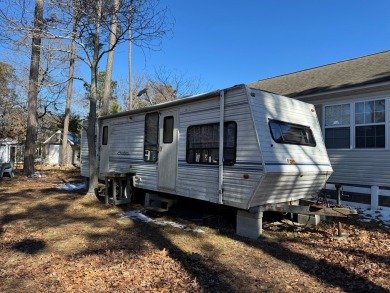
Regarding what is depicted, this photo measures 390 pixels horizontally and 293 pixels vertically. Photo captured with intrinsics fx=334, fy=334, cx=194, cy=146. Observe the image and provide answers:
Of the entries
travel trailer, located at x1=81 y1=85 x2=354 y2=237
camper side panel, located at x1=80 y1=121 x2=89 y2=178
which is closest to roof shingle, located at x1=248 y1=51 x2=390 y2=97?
travel trailer, located at x1=81 y1=85 x2=354 y2=237

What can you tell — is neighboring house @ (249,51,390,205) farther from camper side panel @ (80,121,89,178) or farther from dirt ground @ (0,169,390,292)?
camper side panel @ (80,121,89,178)

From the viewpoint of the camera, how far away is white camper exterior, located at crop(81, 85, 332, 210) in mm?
6008

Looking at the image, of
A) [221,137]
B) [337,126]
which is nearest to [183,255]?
[221,137]

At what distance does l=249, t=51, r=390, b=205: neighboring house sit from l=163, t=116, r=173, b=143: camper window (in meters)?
5.04

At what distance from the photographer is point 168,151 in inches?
318

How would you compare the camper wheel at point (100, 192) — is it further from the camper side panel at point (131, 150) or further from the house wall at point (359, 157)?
the house wall at point (359, 157)

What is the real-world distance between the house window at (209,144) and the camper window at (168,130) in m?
0.72

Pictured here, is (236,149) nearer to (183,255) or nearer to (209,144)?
(209,144)

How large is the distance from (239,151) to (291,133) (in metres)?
1.29

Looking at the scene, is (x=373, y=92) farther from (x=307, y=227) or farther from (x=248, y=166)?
(x=248, y=166)

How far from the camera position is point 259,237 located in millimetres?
6367

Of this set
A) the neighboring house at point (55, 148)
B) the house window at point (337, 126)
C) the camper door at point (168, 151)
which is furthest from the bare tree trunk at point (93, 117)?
the neighboring house at point (55, 148)

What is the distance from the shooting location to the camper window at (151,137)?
8623 millimetres

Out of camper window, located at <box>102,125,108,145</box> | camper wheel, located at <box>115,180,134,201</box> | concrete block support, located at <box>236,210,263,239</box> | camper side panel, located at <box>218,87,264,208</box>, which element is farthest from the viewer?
camper window, located at <box>102,125,108,145</box>
